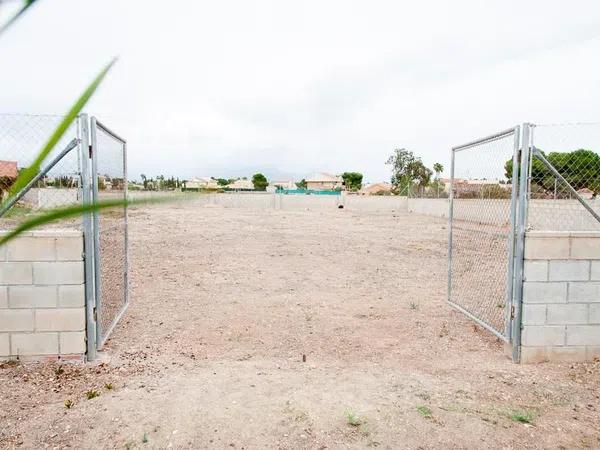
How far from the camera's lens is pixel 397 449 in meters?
2.73

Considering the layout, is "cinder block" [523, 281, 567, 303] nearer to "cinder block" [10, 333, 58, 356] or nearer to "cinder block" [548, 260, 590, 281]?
"cinder block" [548, 260, 590, 281]

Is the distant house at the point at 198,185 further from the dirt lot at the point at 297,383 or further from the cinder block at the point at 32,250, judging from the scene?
the cinder block at the point at 32,250

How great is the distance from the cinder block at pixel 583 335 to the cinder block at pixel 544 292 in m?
0.30

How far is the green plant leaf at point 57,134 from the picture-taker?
0.39 meters

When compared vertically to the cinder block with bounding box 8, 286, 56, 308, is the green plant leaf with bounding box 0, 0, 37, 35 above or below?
above

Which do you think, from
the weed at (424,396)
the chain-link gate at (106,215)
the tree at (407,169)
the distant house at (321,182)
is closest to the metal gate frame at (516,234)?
the weed at (424,396)

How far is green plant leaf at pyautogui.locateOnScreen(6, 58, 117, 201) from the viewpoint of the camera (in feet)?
1.28

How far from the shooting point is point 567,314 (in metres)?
4.00

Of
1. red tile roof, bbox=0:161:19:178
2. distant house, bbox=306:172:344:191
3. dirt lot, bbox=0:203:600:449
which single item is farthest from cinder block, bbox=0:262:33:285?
distant house, bbox=306:172:344:191

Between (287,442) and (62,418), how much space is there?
1.56 meters

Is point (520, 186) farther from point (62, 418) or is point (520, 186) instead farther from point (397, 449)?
point (62, 418)

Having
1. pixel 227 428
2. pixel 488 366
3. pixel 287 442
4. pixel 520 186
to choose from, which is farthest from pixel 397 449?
pixel 520 186

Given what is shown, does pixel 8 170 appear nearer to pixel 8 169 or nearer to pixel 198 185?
pixel 8 169

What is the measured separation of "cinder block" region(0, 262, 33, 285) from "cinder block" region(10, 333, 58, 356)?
47cm
